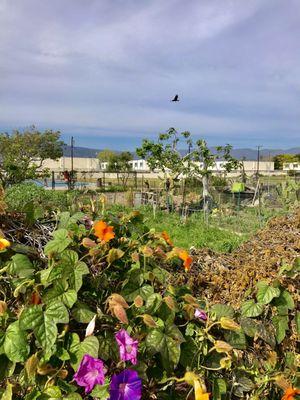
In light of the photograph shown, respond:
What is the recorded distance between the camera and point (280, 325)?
4.34 feet

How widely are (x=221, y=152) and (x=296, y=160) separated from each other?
61683 mm

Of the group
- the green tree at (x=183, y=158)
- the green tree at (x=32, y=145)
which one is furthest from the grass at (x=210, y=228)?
the green tree at (x=32, y=145)

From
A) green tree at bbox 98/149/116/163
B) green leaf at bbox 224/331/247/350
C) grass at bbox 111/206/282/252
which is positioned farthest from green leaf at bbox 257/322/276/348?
green tree at bbox 98/149/116/163

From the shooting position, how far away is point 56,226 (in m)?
1.32

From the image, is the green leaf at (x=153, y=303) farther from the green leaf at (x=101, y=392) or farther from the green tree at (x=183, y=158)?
the green tree at (x=183, y=158)

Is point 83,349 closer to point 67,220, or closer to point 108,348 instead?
point 108,348

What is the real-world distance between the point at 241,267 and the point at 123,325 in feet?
2.41

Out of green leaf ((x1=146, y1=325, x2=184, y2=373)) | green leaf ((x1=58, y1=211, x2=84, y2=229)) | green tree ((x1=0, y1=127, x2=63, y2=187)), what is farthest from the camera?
green tree ((x1=0, y1=127, x2=63, y2=187))

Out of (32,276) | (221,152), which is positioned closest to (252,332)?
(32,276)

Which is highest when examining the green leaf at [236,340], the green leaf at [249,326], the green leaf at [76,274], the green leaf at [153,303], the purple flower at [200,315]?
the green leaf at [76,274]

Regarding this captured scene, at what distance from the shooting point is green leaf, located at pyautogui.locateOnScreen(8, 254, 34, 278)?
3.44 feet

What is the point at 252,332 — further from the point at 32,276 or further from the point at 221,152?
the point at 221,152

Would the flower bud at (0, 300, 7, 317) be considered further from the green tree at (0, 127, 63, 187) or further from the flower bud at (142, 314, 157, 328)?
the green tree at (0, 127, 63, 187)

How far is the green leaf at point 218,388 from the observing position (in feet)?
3.79
